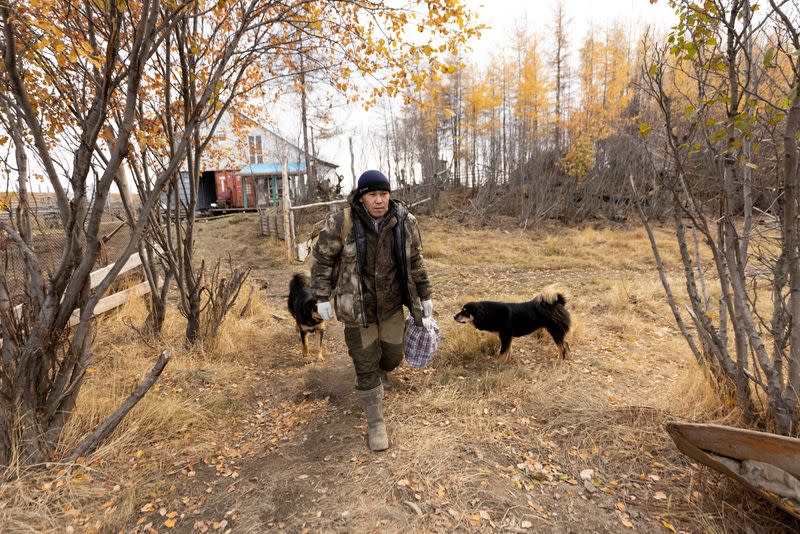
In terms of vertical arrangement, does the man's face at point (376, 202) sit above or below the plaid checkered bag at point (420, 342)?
above

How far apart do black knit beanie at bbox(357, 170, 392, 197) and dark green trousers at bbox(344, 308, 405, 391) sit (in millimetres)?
948

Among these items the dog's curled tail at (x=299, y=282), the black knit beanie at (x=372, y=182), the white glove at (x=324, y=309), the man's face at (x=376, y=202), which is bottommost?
the dog's curled tail at (x=299, y=282)

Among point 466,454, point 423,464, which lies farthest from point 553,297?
point 423,464

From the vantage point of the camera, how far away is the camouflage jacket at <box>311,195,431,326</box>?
109 inches

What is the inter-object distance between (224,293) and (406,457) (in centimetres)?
303

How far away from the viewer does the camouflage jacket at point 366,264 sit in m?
2.77

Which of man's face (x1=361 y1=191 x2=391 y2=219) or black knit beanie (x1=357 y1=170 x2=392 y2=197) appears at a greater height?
black knit beanie (x1=357 y1=170 x2=392 y2=197)

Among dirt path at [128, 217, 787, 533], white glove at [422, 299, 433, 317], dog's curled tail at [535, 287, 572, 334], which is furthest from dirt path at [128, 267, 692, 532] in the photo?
white glove at [422, 299, 433, 317]

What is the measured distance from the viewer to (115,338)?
461cm

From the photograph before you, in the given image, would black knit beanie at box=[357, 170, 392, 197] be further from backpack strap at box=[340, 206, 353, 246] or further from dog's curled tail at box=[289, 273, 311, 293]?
dog's curled tail at box=[289, 273, 311, 293]

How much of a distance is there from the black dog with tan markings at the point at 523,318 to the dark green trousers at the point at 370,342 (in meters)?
1.48

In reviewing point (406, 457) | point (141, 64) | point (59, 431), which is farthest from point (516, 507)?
point (141, 64)

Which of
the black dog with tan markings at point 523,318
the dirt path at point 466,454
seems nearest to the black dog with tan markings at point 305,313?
the dirt path at point 466,454

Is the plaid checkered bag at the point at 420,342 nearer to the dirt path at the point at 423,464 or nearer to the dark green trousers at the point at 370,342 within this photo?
the dark green trousers at the point at 370,342
